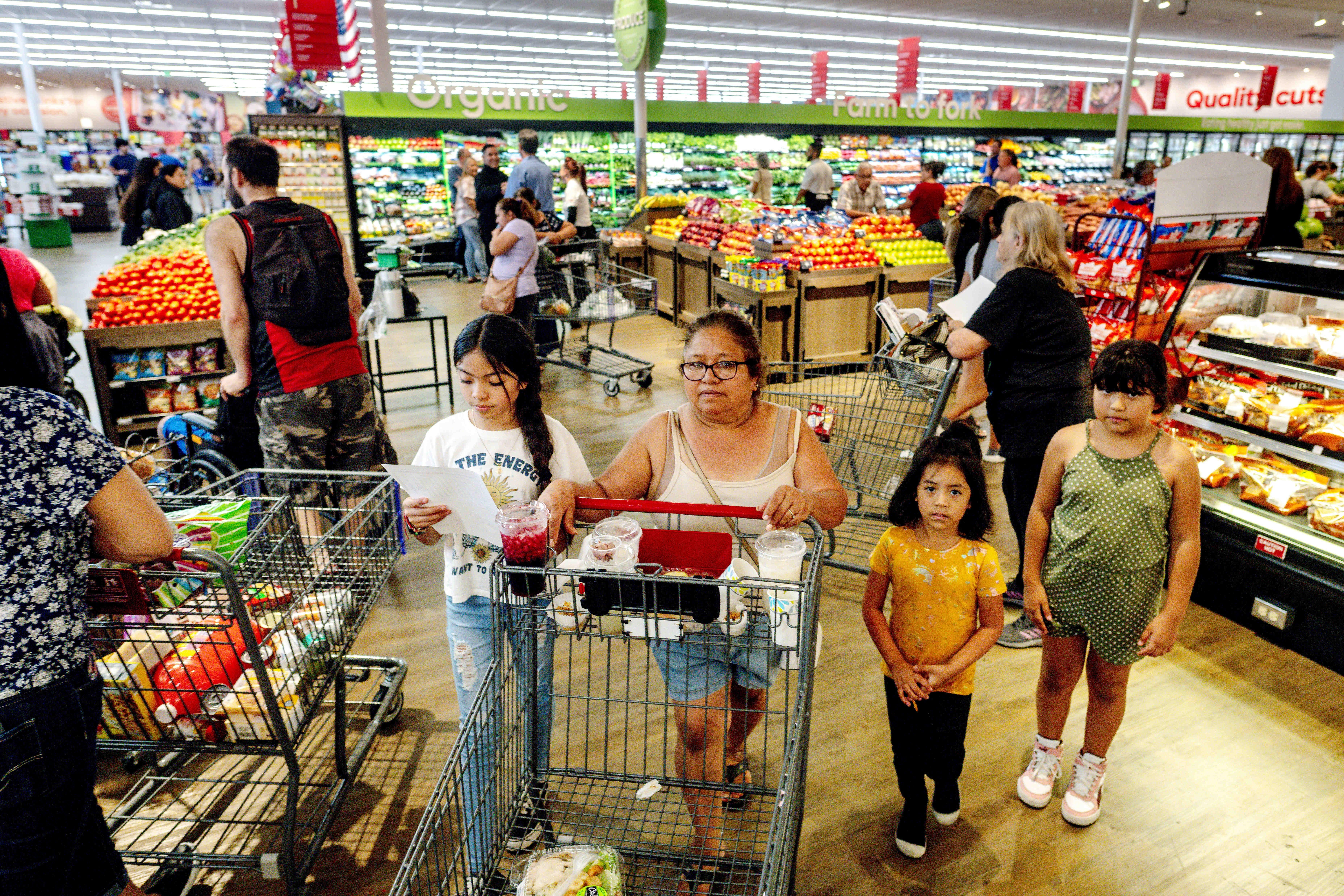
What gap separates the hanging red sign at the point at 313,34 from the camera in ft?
25.2

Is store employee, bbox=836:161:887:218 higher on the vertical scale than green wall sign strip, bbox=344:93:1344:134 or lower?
lower

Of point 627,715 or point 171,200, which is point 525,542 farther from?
point 171,200

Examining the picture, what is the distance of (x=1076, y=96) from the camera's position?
17.8 m

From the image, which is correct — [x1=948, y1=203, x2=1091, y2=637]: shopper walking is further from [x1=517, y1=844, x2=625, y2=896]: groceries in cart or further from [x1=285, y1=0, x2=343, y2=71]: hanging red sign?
[x1=285, y1=0, x2=343, y2=71]: hanging red sign

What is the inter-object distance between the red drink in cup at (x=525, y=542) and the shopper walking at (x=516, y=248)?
4.69 metres

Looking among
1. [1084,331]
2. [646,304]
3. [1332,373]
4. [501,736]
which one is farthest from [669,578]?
[646,304]

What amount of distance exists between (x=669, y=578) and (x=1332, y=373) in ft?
10.1

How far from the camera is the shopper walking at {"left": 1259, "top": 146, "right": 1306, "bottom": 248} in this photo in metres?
5.84

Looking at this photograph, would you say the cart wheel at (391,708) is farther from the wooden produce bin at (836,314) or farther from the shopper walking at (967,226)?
the wooden produce bin at (836,314)

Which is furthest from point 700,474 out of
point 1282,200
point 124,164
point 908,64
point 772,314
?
point 124,164

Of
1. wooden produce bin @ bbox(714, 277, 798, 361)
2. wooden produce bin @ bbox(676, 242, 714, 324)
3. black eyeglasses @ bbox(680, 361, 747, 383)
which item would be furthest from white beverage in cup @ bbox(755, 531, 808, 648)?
wooden produce bin @ bbox(676, 242, 714, 324)

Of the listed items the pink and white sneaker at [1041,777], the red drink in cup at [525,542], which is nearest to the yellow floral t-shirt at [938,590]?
the pink and white sneaker at [1041,777]

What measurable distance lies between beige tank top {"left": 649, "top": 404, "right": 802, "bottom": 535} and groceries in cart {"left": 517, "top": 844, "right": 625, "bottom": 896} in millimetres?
709

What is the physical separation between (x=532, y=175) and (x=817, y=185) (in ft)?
12.6
